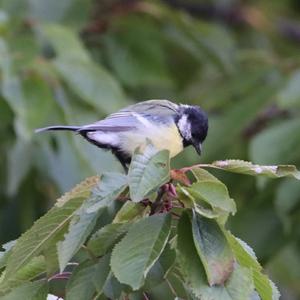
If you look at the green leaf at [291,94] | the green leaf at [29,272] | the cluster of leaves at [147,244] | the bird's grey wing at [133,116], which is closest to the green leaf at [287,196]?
the green leaf at [291,94]

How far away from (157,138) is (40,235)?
86cm

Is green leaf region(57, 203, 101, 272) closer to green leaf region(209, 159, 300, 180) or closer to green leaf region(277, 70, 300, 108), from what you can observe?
green leaf region(209, 159, 300, 180)

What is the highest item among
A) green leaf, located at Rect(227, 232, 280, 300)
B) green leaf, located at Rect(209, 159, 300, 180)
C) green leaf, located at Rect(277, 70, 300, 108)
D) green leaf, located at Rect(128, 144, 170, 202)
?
green leaf, located at Rect(128, 144, 170, 202)

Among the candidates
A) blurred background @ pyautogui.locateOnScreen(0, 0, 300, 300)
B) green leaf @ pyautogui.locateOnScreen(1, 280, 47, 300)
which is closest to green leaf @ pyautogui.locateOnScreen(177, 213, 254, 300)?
green leaf @ pyautogui.locateOnScreen(1, 280, 47, 300)

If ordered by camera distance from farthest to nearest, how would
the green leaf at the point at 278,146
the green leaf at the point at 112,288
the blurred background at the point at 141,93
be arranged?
the green leaf at the point at 278,146 → the blurred background at the point at 141,93 → the green leaf at the point at 112,288

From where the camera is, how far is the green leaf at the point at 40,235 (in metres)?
2.49

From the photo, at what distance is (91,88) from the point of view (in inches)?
191

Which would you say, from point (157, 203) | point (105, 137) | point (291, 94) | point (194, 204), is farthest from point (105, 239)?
point (291, 94)

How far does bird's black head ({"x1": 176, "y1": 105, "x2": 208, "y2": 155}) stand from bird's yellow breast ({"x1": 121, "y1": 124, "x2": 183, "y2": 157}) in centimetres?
2

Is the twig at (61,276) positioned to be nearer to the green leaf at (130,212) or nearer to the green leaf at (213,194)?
the green leaf at (130,212)

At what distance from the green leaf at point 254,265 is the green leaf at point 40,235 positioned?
1.26 feet

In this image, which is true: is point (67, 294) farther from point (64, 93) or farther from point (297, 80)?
point (297, 80)

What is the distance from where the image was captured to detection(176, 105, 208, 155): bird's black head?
3348 millimetres

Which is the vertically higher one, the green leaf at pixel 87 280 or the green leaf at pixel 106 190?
the green leaf at pixel 106 190
